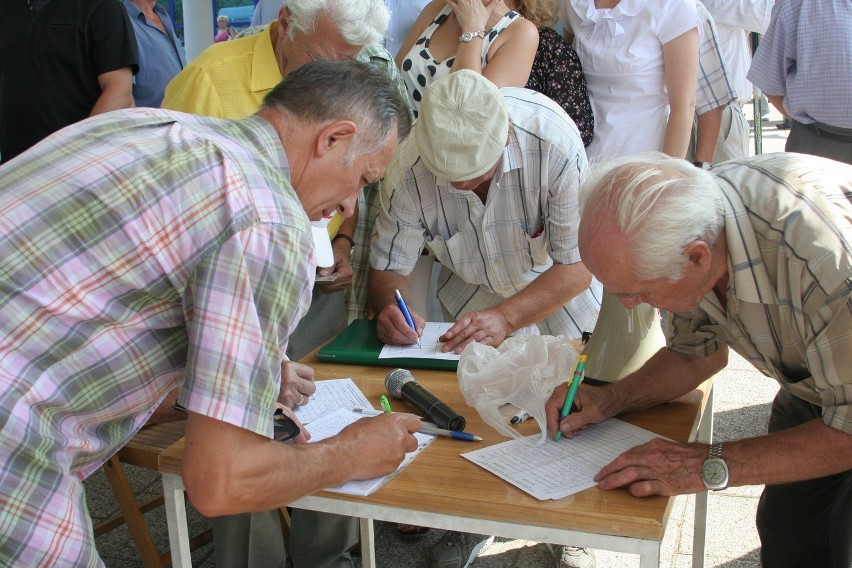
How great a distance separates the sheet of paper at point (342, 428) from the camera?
61.7 inches

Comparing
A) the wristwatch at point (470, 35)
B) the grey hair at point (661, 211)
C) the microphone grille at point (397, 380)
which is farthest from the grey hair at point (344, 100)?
the wristwatch at point (470, 35)

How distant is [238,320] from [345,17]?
1.59 m

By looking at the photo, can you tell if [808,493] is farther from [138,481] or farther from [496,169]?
[138,481]

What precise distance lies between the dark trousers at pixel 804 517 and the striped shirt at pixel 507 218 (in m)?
0.88

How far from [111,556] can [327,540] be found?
101cm

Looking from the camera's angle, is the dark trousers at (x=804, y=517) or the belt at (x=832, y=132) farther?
the belt at (x=832, y=132)

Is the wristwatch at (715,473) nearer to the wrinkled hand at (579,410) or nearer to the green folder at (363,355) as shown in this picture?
the wrinkled hand at (579,410)

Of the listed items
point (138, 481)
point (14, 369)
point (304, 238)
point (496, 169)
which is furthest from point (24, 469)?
point (138, 481)

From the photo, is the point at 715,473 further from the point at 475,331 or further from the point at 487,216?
the point at 487,216

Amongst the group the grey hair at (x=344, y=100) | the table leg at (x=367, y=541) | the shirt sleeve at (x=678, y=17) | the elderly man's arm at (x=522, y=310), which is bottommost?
the table leg at (x=367, y=541)

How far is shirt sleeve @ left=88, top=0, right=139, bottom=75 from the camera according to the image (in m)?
3.37

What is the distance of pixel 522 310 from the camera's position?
2.58 m

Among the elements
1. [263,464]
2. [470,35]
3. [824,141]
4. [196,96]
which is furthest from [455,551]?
[824,141]

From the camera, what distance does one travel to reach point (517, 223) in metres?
2.76
